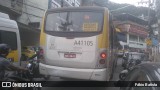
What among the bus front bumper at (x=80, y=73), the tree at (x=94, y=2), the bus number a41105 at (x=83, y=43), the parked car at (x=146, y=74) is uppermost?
the tree at (x=94, y=2)

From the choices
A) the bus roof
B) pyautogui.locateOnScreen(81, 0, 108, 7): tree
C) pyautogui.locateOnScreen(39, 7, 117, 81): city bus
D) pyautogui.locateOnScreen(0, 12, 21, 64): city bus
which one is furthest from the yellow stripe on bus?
pyautogui.locateOnScreen(81, 0, 108, 7): tree

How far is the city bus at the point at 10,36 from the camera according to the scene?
8.12 meters

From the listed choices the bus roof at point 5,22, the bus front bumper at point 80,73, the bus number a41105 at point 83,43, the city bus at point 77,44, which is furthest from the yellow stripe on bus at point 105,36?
the bus roof at point 5,22

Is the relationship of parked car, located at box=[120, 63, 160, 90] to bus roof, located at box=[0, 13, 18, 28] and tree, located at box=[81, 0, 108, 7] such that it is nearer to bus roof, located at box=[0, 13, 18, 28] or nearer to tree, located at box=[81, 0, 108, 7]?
bus roof, located at box=[0, 13, 18, 28]

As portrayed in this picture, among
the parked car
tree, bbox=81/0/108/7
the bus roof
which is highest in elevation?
tree, bbox=81/0/108/7

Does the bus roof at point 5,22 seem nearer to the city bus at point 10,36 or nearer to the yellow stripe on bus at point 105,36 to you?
the city bus at point 10,36

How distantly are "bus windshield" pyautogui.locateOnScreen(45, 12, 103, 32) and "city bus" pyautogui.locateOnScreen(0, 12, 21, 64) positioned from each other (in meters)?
1.15

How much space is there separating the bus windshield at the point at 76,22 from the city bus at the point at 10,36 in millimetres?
1148

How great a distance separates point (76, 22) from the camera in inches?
320

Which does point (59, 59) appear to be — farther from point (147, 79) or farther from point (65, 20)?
point (147, 79)

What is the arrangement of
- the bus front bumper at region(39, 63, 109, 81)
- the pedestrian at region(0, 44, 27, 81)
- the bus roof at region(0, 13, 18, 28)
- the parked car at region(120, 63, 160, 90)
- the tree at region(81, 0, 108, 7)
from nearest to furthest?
the parked car at region(120, 63, 160, 90), the pedestrian at region(0, 44, 27, 81), the bus front bumper at region(39, 63, 109, 81), the bus roof at region(0, 13, 18, 28), the tree at region(81, 0, 108, 7)

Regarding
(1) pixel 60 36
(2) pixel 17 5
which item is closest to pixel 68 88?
(1) pixel 60 36

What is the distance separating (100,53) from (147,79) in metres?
4.28

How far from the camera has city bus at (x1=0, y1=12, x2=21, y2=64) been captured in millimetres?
8125
